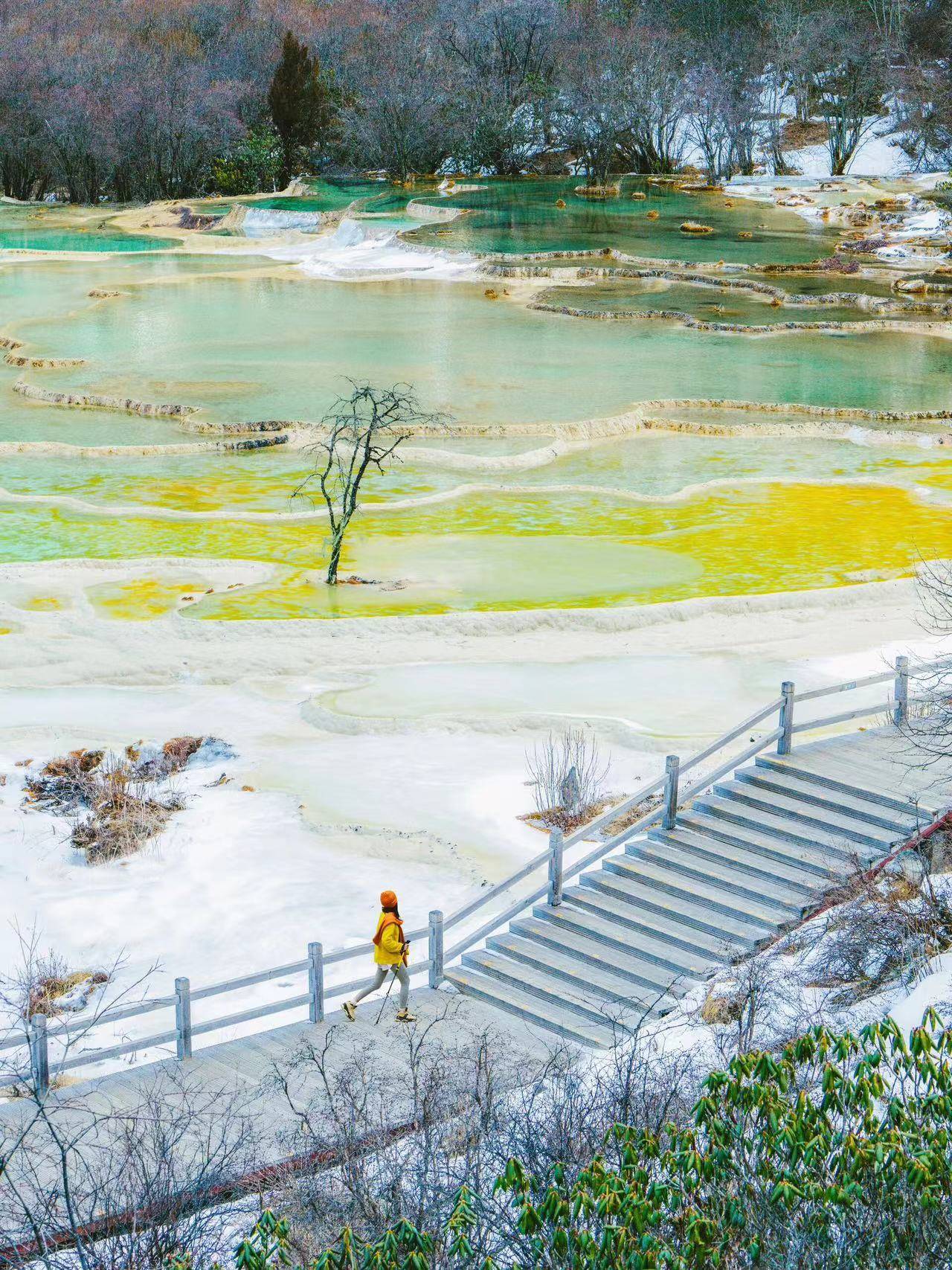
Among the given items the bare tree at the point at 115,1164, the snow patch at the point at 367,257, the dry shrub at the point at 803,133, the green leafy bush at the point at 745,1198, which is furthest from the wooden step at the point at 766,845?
the dry shrub at the point at 803,133

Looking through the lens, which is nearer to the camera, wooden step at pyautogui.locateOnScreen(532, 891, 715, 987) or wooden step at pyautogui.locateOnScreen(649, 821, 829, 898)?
wooden step at pyautogui.locateOnScreen(532, 891, 715, 987)

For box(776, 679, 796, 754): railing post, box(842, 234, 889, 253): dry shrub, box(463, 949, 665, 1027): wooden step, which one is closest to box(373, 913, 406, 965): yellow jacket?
box(463, 949, 665, 1027): wooden step

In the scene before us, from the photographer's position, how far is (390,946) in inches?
440

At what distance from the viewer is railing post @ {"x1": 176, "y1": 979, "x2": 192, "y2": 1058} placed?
415 inches

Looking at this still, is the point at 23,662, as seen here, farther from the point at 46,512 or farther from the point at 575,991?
the point at 575,991

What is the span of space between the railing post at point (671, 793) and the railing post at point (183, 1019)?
4555 mm

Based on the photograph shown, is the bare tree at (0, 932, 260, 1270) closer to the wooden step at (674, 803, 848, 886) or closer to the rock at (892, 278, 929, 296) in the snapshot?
the wooden step at (674, 803, 848, 886)

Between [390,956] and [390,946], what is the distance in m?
0.08

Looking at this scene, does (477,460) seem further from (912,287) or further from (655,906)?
(912,287)

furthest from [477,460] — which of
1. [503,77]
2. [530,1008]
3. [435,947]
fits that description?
[503,77]

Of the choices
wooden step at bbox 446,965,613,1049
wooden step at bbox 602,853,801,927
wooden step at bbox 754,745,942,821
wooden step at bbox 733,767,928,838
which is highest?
wooden step at bbox 754,745,942,821

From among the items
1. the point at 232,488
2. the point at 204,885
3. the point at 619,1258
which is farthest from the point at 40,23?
the point at 619,1258

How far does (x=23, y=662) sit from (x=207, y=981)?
8.69 metres

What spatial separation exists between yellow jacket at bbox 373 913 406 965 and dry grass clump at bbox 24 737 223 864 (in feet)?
15.7
